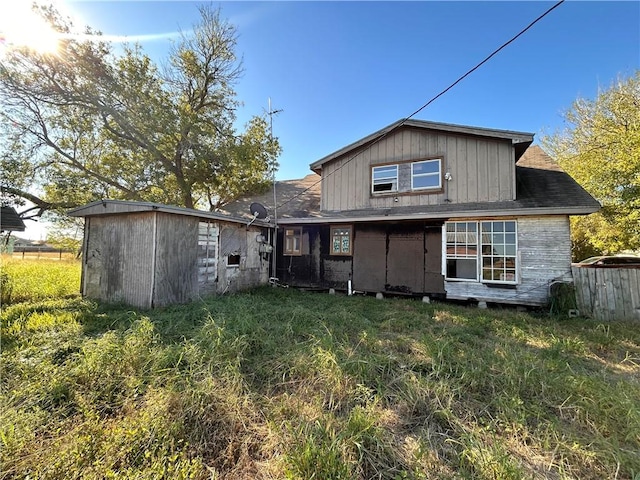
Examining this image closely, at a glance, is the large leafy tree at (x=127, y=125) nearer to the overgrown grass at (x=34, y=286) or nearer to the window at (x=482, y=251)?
the overgrown grass at (x=34, y=286)

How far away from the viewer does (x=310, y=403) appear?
8.98 feet

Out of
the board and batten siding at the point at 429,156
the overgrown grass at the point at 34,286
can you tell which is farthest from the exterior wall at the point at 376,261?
the overgrown grass at the point at 34,286

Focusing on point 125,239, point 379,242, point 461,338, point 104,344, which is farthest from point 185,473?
point 379,242

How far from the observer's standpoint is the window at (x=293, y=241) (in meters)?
9.92

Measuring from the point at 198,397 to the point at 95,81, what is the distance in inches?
565

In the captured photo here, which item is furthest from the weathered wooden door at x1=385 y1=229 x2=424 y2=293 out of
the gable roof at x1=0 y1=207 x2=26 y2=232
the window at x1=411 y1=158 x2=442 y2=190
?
the gable roof at x1=0 y1=207 x2=26 y2=232

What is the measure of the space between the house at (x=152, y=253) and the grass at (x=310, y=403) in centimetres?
181

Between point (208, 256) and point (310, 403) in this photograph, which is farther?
point (208, 256)

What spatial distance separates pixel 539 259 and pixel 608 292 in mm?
1426

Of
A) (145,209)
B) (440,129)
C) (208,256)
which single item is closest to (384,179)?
(440,129)

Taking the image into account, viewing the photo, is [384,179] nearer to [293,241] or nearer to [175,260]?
[293,241]

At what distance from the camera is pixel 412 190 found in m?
8.42

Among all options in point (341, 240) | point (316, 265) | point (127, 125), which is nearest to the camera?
point (341, 240)

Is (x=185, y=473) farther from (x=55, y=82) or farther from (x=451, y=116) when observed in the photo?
(x=55, y=82)
